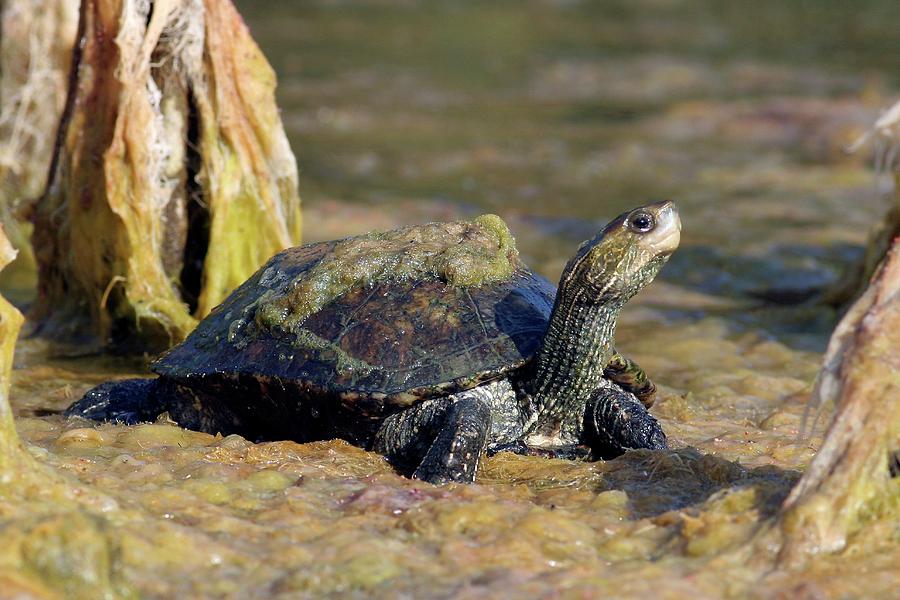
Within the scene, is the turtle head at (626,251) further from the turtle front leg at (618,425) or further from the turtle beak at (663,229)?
the turtle front leg at (618,425)

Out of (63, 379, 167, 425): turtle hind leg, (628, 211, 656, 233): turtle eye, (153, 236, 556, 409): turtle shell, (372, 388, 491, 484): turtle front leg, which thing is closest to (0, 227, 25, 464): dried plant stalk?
(153, 236, 556, 409): turtle shell

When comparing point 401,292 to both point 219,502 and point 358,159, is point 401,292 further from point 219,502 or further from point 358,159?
point 358,159

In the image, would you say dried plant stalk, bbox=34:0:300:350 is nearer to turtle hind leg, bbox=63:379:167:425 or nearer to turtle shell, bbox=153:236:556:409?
turtle hind leg, bbox=63:379:167:425

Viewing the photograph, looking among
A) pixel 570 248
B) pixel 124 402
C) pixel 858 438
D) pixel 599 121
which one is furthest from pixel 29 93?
pixel 599 121

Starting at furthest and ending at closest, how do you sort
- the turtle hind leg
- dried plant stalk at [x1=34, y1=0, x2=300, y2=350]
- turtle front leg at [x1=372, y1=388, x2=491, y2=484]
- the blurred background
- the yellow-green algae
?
the blurred background, dried plant stalk at [x1=34, y1=0, x2=300, y2=350], the turtle hind leg, the yellow-green algae, turtle front leg at [x1=372, y1=388, x2=491, y2=484]

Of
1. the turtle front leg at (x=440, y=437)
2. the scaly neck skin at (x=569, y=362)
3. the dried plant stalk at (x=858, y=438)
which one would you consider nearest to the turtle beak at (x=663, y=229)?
the scaly neck skin at (x=569, y=362)

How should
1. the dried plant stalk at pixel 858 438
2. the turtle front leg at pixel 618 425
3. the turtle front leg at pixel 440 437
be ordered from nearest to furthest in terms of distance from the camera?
the dried plant stalk at pixel 858 438 → the turtle front leg at pixel 440 437 → the turtle front leg at pixel 618 425
